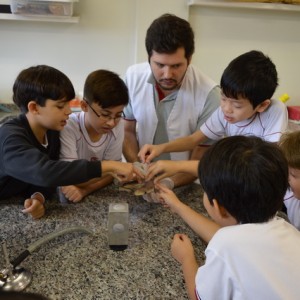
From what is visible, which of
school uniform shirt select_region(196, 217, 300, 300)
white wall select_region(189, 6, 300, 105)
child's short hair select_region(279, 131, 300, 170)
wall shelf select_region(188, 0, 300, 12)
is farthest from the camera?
white wall select_region(189, 6, 300, 105)

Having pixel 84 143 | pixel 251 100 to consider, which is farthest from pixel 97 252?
pixel 251 100

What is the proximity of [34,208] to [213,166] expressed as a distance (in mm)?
584

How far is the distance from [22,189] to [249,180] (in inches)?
31.6

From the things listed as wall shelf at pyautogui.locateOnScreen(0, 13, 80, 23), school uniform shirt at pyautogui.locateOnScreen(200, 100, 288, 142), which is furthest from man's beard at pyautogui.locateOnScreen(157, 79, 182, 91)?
wall shelf at pyautogui.locateOnScreen(0, 13, 80, 23)

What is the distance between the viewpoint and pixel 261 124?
129cm

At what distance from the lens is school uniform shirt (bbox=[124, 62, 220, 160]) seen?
4.92 feet

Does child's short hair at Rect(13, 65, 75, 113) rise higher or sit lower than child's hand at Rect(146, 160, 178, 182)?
higher

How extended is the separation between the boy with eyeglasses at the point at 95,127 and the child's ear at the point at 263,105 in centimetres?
52

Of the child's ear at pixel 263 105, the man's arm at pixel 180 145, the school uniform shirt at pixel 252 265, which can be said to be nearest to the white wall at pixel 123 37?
the man's arm at pixel 180 145

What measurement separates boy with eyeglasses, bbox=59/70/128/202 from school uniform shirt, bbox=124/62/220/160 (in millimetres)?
260

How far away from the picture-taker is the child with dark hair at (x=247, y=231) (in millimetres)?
639

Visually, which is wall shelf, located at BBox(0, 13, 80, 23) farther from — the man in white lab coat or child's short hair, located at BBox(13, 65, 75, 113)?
child's short hair, located at BBox(13, 65, 75, 113)

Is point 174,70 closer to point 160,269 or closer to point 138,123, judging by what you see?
point 138,123

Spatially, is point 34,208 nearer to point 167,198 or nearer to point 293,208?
point 167,198
